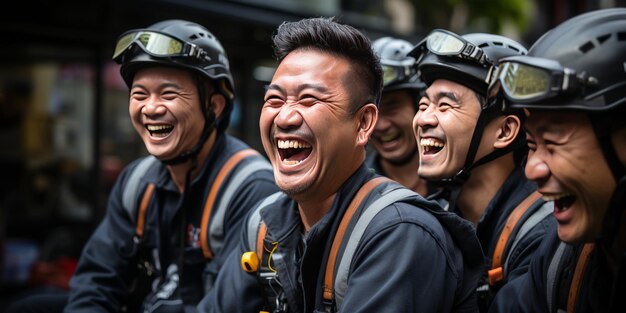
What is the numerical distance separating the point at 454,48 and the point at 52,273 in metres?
5.47

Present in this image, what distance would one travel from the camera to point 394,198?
2752 mm

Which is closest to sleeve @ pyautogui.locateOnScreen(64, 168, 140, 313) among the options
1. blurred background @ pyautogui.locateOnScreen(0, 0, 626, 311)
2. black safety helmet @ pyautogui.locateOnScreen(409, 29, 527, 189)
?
black safety helmet @ pyautogui.locateOnScreen(409, 29, 527, 189)

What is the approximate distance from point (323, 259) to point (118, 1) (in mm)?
4770

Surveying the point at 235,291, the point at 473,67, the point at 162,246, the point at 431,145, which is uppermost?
the point at 473,67

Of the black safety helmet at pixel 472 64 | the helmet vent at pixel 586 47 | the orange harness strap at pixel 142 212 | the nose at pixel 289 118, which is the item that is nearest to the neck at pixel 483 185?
the black safety helmet at pixel 472 64

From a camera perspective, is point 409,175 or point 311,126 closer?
point 311,126

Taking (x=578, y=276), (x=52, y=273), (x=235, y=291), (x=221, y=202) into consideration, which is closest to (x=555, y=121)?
(x=578, y=276)

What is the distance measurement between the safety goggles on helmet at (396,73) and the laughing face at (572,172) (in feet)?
6.90

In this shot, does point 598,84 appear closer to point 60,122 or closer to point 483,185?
point 483,185

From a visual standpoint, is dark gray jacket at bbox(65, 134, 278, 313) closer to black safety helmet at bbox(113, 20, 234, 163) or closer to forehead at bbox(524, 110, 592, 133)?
black safety helmet at bbox(113, 20, 234, 163)

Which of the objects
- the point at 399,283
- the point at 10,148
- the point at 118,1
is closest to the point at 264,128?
the point at 399,283

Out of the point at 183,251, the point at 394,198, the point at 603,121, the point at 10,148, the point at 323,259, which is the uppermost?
the point at 603,121

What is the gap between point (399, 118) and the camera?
14.9 ft

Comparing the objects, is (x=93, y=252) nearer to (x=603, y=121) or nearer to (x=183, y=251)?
(x=183, y=251)
